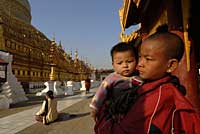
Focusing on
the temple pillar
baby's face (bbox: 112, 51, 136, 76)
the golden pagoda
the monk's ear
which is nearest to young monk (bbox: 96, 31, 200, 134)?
the monk's ear

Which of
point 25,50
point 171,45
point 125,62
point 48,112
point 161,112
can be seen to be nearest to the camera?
point 161,112

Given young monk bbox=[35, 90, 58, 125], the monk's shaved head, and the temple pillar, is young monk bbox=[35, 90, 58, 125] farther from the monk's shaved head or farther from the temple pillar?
the monk's shaved head

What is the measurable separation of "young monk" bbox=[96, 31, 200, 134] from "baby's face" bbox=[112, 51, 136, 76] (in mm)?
489

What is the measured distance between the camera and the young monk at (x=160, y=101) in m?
1.30

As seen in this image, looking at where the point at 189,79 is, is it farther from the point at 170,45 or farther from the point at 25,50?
the point at 25,50

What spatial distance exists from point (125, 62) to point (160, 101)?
742 mm

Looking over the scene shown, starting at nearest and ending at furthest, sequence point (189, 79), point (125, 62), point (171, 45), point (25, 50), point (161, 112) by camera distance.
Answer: point (161, 112), point (171, 45), point (125, 62), point (189, 79), point (25, 50)

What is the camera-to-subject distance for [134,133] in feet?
4.58

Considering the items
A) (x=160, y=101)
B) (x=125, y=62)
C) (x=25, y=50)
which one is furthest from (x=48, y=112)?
(x=25, y=50)

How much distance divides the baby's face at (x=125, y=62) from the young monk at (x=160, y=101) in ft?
1.60

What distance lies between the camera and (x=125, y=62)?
80.5 inches

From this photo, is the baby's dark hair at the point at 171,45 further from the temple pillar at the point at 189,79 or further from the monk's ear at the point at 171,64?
the temple pillar at the point at 189,79

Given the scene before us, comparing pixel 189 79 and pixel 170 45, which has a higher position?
pixel 170 45

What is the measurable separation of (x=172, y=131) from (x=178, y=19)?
276cm
